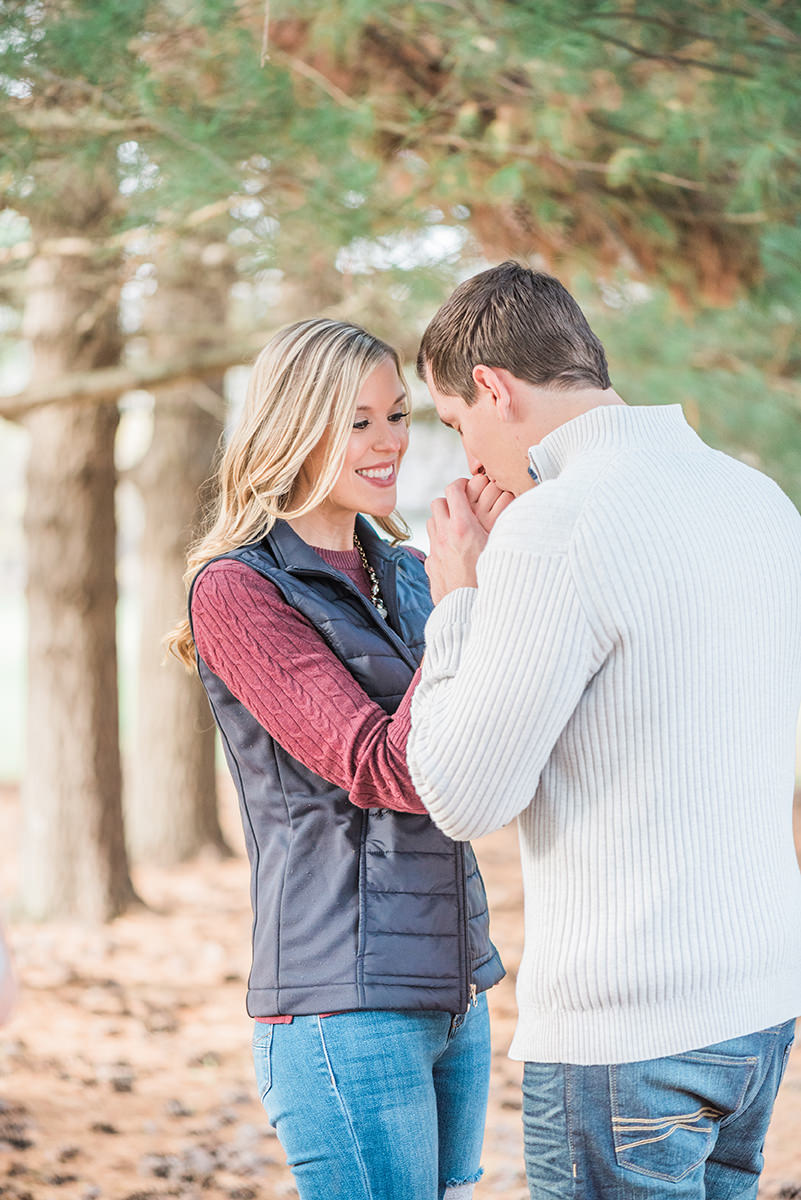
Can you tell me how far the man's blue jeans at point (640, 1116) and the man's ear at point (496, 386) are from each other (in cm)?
79

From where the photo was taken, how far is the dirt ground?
11.8 ft

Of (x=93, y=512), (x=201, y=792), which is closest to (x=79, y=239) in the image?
(x=93, y=512)

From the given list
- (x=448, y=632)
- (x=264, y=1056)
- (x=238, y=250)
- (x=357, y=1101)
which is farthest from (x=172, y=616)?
(x=448, y=632)

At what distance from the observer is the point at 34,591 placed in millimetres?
6023

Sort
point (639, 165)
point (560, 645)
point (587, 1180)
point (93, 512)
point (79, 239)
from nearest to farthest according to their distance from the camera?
1. point (560, 645)
2. point (587, 1180)
3. point (639, 165)
4. point (79, 239)
5. point (93, 512)

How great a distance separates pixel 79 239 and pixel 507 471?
4.28 meters

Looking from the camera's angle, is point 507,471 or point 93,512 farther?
point 93,512

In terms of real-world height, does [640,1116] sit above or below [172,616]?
above

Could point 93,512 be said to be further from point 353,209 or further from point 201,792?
point 353,209

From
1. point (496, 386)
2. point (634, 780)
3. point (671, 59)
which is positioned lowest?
point (634, 780)

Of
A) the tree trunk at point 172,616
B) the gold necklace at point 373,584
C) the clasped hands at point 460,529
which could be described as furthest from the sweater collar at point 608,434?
the tree trunk at point 172,616

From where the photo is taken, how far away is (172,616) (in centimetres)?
716

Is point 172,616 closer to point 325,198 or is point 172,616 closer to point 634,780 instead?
point 325,198

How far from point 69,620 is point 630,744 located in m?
5.08
